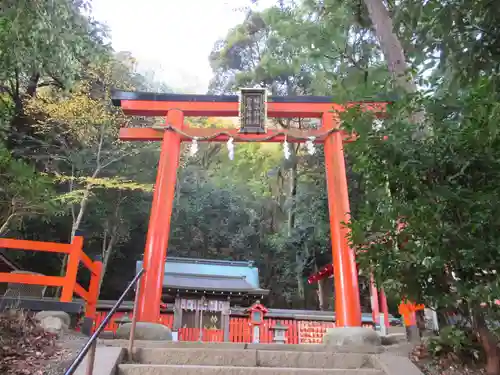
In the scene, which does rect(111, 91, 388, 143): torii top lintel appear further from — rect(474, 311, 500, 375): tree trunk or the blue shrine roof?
rect(474, 311, 500, 375): tree trunk

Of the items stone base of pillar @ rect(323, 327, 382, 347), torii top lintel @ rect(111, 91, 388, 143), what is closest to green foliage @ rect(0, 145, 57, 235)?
torii top lintel @ rect(111, 91, 388, 143)

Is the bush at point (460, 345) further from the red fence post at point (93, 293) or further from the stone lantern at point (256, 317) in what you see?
the stone lantern at point (256, 317)

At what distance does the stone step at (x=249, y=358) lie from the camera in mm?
3906

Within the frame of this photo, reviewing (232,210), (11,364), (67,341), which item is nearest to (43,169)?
(232,210)

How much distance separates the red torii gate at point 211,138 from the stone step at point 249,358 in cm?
210

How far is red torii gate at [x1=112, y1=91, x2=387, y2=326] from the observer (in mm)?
6199

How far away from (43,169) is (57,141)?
3.58 feet

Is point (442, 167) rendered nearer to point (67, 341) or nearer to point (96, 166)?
point (67, 341)

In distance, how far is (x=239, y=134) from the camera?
7410 millimetres

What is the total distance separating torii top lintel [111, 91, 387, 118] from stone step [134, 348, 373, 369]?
4507mm

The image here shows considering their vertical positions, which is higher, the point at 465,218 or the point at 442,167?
the point at 442,167

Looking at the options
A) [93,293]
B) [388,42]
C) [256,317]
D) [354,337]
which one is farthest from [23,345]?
[256,317]

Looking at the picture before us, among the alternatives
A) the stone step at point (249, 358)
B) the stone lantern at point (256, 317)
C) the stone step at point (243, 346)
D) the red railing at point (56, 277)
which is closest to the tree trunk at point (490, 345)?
the stone step at point (249, 358)

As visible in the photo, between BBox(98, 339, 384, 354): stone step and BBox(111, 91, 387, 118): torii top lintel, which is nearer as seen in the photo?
BBox(98, 339, 384, 354): stone step
